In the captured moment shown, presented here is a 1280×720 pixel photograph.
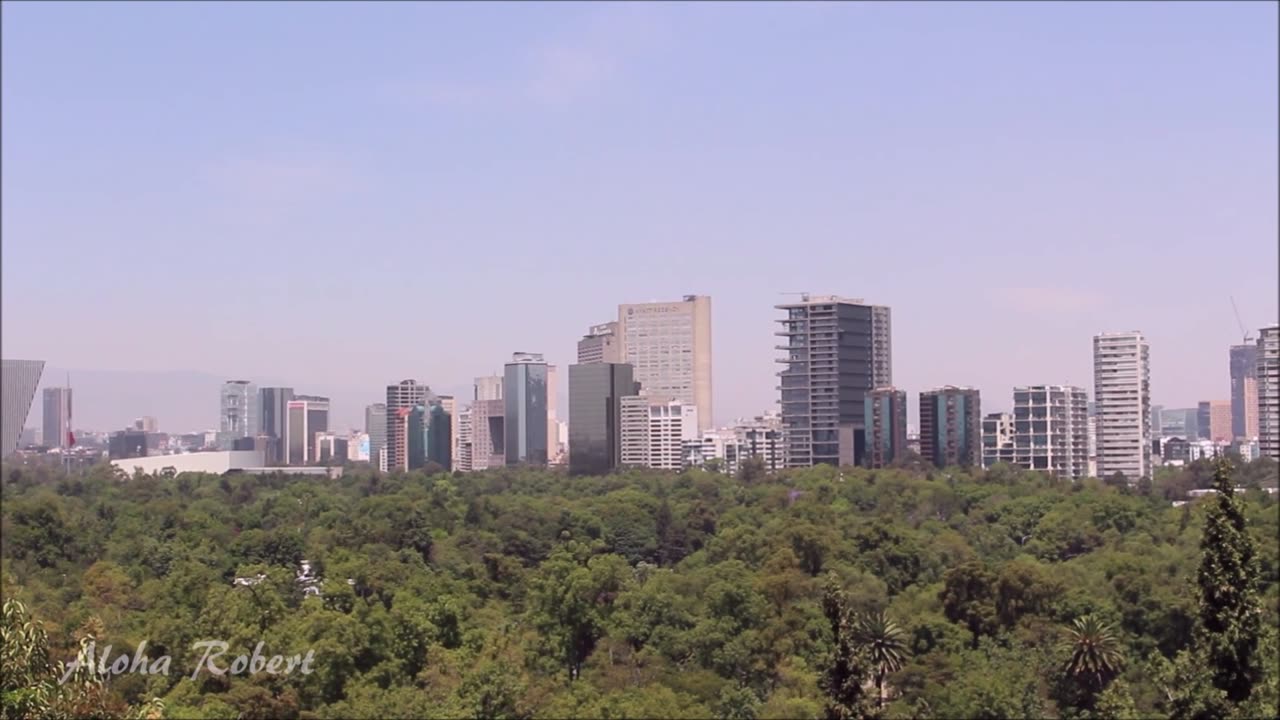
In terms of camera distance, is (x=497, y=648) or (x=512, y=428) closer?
(x=497, y=648)

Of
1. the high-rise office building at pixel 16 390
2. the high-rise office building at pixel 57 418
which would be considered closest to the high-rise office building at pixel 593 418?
the high-rise office building at pixel 57 418

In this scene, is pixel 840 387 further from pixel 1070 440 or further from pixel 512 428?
pixel 512 428

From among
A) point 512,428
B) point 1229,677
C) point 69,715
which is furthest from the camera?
point 512,428

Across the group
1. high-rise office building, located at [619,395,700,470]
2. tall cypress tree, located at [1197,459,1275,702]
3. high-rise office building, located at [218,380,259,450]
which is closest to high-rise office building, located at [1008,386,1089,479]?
high-rise office building, located at [619,395,700,470]

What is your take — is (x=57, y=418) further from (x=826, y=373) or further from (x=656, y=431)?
(x=826, y=373)

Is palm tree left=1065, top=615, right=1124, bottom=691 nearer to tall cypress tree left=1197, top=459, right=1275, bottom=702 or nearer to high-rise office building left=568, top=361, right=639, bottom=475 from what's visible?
tall cypress tree left=1197, top=459, right=1275, bottom=702

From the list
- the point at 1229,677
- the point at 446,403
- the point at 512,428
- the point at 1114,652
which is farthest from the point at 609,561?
the point at 446,403

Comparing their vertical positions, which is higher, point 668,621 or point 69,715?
point 69,715

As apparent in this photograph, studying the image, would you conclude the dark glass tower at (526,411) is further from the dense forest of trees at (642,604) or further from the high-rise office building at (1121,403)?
the high-rise office building at (1121,403)
